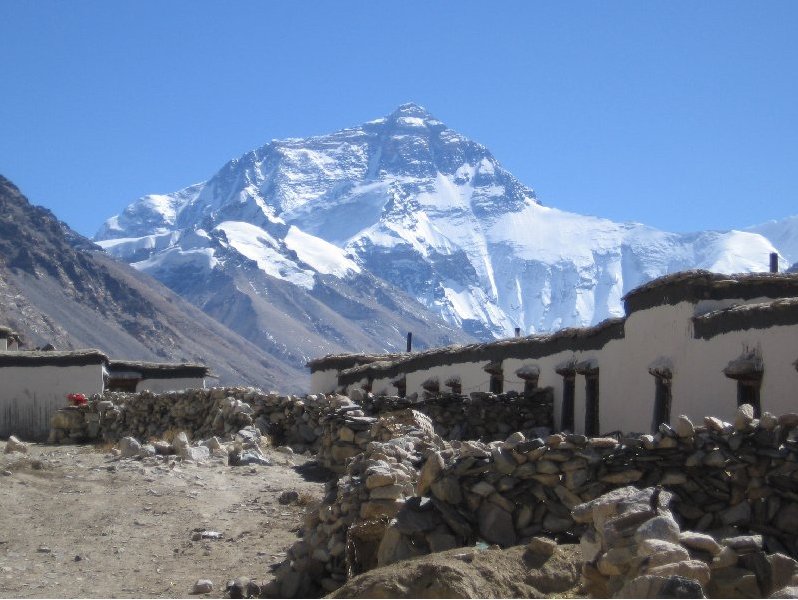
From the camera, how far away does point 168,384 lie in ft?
116

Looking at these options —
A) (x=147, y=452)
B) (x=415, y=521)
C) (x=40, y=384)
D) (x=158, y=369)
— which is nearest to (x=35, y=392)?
(x=40, y=384)

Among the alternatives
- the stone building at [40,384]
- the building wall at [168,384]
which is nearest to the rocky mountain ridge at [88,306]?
the building wall at [168,384]

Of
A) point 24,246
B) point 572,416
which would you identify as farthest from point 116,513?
point 24,246

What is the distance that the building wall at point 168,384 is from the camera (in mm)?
34688

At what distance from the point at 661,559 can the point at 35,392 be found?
2809 cm

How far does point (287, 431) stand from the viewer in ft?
67.4

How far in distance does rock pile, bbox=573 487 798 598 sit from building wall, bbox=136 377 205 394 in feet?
95.2

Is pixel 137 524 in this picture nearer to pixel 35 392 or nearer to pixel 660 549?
pixel 660 549

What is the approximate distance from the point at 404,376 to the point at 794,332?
15292 millimetres

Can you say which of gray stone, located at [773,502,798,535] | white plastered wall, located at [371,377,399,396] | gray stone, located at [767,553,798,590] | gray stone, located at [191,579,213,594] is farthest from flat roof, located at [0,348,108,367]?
gray stone, located at [767,553,798,590]

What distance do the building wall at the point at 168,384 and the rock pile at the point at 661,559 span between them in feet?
95.2

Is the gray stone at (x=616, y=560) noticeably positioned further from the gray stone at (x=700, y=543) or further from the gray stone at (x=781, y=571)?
the gray stone at (x=781, y=571)

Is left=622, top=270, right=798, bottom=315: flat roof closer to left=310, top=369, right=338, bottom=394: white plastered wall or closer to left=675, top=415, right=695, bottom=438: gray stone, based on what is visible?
left=675, top=415, right=695, bottom=438: gray stone

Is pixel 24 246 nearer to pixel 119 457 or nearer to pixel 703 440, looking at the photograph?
pixel 119 457
